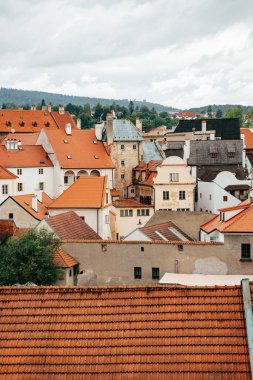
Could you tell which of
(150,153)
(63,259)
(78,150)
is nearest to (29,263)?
(63,259)

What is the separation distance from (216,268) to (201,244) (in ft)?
5.35

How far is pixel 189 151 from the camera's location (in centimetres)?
6500

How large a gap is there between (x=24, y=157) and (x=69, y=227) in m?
24.1

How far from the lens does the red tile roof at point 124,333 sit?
11.4 metres

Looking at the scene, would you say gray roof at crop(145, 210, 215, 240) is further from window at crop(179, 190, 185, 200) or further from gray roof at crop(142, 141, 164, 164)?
gray roof at crop(142, 141, 164, 164)

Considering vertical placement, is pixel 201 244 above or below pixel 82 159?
below

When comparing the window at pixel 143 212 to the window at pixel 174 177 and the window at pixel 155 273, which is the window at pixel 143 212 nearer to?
the window at pixel 174 177

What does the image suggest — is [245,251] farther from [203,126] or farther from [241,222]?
[203,126]

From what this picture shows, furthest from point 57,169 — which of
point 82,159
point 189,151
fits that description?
point 189,151

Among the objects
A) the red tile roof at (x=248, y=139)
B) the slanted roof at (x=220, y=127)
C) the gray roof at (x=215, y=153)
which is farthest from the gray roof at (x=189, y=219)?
the slanted roof at (x=220, y=127)

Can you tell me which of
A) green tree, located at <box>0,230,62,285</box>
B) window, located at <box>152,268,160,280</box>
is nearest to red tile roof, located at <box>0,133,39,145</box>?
green tree, located at <box>0,230,62,285</box>

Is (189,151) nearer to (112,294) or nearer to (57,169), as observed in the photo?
(57,169)

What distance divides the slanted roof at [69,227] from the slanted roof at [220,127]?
47.9 m

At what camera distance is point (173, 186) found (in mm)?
58906
